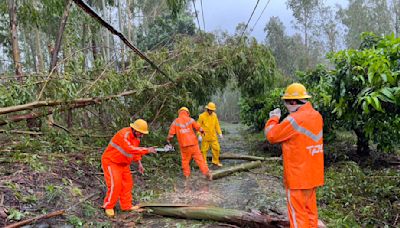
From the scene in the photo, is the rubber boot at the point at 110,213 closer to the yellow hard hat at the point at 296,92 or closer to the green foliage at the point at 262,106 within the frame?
the yellow hard hat at the point at 296,92

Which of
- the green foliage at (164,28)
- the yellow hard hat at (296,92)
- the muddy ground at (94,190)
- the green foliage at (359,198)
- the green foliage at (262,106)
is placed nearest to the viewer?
the yellow hard hat at (296,92)

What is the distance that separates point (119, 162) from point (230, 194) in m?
2.19

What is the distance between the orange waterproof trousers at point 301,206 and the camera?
3.54 meters

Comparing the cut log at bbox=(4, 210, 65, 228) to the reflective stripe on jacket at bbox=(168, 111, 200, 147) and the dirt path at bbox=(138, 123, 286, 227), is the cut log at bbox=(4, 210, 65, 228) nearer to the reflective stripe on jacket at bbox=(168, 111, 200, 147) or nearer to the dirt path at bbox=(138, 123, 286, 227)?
the dirt path at bbox=(138, 123, 286, 227)

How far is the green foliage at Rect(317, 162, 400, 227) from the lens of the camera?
4543 millimetres

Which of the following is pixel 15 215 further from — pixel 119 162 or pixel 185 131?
pixel 185 131

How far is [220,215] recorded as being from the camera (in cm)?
453

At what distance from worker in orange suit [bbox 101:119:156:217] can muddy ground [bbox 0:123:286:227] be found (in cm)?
20

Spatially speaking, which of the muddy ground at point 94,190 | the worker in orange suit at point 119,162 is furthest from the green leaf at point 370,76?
the worker in orange suit at point 119,162

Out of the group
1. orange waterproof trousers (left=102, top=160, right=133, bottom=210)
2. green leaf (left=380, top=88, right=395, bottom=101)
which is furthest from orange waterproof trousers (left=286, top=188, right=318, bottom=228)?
orange waterproof trousers (left=102, top=160, right=133, bottom=210)

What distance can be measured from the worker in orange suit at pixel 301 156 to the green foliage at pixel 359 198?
108 cm

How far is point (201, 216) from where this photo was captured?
4.66 meters

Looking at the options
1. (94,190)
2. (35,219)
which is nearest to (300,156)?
(35,219)

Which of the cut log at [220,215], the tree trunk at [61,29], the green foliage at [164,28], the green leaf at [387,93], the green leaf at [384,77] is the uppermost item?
the green foliage at [164,28]
